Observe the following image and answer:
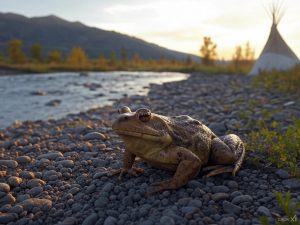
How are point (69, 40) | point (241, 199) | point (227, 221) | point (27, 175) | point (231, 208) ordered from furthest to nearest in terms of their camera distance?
point (69, 40)
point (27, 175)
point (241, 199)
point (231, 208)
point (227, 221)

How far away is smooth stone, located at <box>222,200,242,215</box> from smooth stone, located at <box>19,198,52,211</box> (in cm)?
200

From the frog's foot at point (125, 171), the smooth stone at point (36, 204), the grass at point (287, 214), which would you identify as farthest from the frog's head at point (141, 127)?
the grass at point (287, 214)

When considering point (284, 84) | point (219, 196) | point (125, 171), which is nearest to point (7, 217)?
point (125, 171)

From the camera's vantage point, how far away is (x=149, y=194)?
12.4ft

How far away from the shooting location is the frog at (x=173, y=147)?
3.74 metres

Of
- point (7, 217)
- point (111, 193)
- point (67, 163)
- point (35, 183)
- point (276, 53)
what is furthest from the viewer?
point (276, 53)

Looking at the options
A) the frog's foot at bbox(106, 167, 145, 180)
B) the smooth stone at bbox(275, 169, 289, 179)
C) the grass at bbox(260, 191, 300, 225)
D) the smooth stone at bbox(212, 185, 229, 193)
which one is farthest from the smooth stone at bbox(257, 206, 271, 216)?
the frog's foot at bbox(106, 167, 145, 180)

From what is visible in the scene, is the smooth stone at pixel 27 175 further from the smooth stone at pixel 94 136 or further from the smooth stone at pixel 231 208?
the smooth stone at pixel 231 208

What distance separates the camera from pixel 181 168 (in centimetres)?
377

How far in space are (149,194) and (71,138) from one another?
3599 mm

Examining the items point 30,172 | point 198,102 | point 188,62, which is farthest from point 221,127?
point 188,62

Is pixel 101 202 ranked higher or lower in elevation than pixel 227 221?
lower

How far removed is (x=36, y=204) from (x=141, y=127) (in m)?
1.54

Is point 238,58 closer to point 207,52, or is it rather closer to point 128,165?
point 207,52
